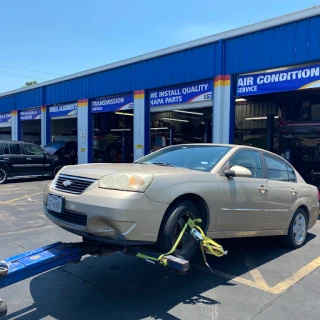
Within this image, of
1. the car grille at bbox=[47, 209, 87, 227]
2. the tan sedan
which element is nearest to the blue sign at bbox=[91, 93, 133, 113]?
the tan sedan

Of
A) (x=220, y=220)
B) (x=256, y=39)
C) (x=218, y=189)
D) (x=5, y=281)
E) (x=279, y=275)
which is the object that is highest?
(x=256, y=39)

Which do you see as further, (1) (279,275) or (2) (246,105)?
(2) (246,105)

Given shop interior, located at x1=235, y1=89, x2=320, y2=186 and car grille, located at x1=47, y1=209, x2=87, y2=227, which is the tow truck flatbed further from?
shop interior, located at x1=235, y1=89, x2=320, y2=186

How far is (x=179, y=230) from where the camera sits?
3.66 metres

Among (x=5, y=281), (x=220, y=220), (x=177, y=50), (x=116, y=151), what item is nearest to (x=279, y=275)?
(x=220, y=220)

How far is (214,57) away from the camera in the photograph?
12133mm

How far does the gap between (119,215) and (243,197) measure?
186 centimetres

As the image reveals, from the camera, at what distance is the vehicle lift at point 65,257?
300cm

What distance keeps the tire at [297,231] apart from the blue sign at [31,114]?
19.3 m

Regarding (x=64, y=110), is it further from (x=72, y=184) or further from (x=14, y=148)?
(x=72, y=184)

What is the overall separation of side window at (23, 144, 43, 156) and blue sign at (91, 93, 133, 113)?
13.2 ft

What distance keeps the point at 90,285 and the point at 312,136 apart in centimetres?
1026

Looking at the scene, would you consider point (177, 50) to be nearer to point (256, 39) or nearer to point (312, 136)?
point (256, 39)

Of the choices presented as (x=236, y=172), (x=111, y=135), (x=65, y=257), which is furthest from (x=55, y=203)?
(x=111, y=135)
